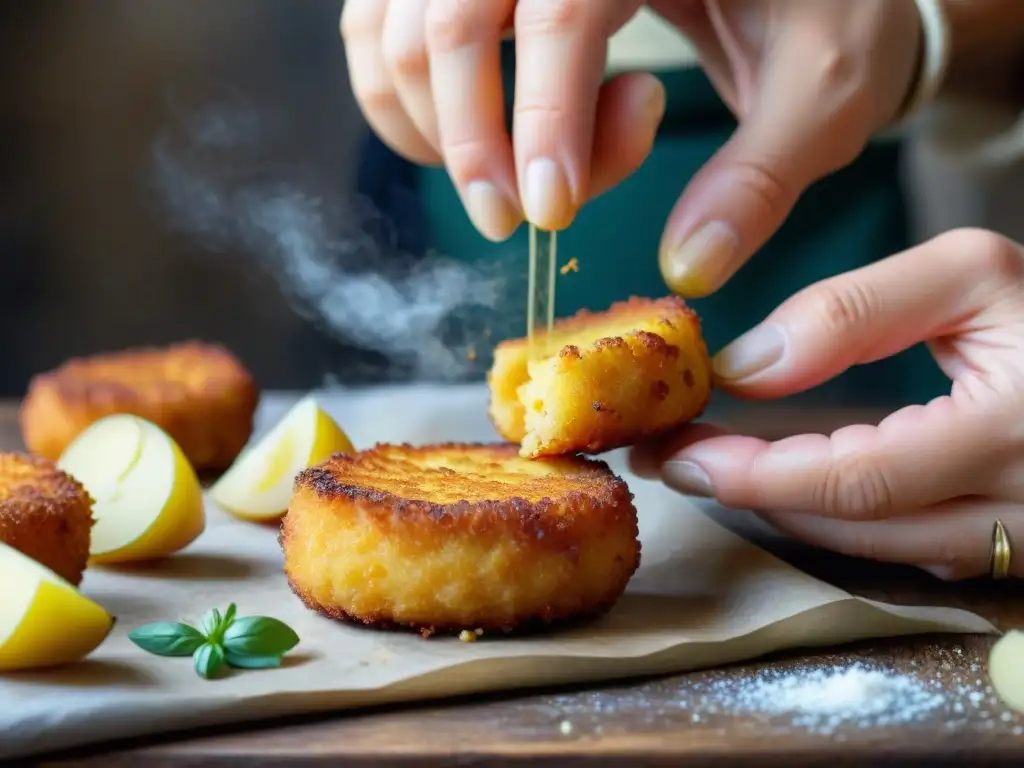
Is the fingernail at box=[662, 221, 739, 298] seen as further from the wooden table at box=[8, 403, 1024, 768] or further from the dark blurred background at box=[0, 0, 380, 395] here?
the dark blurred background at box=[0, 0, 380, 395]

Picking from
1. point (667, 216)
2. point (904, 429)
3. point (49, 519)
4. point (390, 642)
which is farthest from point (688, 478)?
point (667, 216)

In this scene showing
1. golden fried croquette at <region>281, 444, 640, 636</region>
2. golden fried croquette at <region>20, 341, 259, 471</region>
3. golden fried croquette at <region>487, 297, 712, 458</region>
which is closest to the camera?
golden fried croquette at <region>281, 444, 640, 636</region>

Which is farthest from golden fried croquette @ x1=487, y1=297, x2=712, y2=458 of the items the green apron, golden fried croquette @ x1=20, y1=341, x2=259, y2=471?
the green apron

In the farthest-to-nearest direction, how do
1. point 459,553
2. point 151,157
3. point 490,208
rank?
point 151,157 → point 490,208 → point 459,553

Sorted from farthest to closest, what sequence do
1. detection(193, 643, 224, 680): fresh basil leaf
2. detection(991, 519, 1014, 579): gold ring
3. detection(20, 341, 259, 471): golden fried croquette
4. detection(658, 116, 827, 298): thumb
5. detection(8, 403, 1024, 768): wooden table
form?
detection(20, 341, 259, 471): golden fried croquette
detection(658, 116, 827, 298): thumb
detection(991, 519, 1014, 579): gold ring
detection(193, 643, 224, 680): fresh basil leaf
detection(8, 403, 1024, 768): wooden table

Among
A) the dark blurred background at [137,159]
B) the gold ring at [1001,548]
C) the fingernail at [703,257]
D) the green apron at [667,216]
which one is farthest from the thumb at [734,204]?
the dark blurred background at [137,159]

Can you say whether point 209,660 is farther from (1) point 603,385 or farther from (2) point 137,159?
(2) point 137,159
